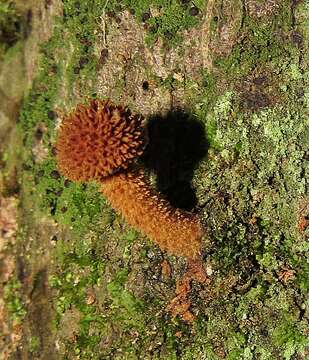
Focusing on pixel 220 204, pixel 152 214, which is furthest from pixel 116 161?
pixel 220 204

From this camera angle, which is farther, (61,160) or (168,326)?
(168,326)

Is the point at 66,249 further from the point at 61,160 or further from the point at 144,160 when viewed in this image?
the point at 61,160

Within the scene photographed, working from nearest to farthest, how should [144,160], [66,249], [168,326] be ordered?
1. [168,326]
2. [144,160]
3. [66,249]

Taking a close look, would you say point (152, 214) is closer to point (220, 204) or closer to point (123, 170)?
point (123, 170)

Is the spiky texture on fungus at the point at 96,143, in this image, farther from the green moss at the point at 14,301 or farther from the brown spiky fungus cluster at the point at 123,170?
the green moss at the point at 14,301

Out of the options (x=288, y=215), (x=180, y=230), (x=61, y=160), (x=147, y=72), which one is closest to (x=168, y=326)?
(x=180, y=230)

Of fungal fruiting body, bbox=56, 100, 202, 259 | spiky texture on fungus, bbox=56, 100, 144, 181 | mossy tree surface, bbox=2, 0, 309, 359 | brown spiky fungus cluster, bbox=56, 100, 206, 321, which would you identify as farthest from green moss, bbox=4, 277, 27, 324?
spiky texture on fungus, bbox=56, 100, 144, 181

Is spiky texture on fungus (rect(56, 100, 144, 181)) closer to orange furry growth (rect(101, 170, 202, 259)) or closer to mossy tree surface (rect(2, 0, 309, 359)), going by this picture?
orange furry growth (rect(101, 170, 202, 259))
